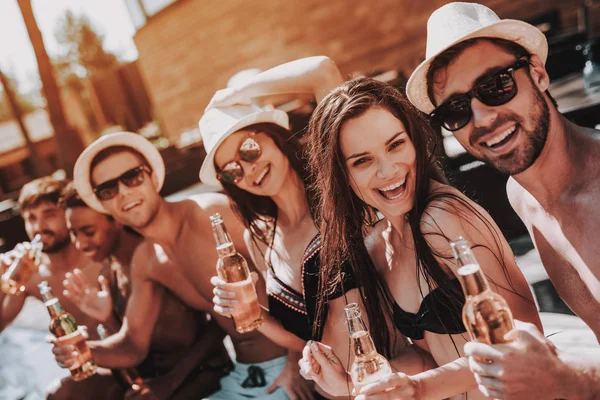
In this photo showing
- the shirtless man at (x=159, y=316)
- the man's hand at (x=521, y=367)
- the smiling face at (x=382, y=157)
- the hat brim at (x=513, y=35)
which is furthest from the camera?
the shirtless man at (x=159, y=316)

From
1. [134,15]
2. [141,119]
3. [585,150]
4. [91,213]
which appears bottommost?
[585,150]

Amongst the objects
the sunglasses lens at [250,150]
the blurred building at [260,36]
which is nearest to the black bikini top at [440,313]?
the sunglasses lens at [250,150]

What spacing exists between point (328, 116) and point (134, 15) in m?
17.9

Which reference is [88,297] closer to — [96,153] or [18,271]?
[18,271]

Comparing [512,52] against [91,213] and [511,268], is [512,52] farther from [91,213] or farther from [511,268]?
[91,213]

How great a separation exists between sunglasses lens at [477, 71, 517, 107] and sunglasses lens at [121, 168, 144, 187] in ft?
7.67

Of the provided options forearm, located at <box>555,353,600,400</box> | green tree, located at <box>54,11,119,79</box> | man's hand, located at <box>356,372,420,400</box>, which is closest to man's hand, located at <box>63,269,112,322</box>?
man's hand, located at <box>356,372,420,400</box>

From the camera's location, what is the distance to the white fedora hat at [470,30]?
186 centimetres

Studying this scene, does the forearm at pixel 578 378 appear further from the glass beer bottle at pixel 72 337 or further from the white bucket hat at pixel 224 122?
the glass beer bottle at pixel 72 337

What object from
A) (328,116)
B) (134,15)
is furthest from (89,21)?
(328,116)

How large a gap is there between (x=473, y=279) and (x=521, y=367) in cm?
23

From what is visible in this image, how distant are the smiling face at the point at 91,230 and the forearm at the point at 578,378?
3.33m

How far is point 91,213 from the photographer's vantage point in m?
3.86

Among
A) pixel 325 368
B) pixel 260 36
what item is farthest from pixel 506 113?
pixel 260 36
